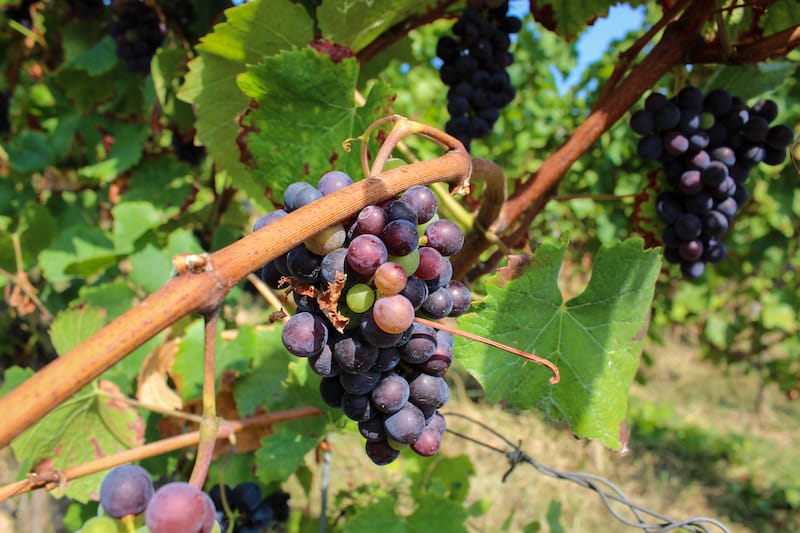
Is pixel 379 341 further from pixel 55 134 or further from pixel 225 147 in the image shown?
pixel 55 134

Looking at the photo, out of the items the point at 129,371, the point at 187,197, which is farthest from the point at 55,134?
the point at 129,371

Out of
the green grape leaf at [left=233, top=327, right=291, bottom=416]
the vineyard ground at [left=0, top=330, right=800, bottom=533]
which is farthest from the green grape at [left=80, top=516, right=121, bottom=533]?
the vineyard ground at [left=0, top=330, right=800, bottom=533]

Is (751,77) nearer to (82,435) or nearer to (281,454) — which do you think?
(281,454)

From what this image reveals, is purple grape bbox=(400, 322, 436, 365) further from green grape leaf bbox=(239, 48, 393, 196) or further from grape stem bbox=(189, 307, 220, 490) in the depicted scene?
green grape leaf bbox=(239, 48, 393, 196)

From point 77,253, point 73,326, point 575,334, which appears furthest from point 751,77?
point 77,253

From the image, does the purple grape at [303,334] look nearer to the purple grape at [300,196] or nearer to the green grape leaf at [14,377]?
the purple grape at [300,196]

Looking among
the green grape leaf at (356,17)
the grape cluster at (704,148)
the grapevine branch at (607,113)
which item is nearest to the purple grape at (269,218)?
the grapevine branch at (607,113)
